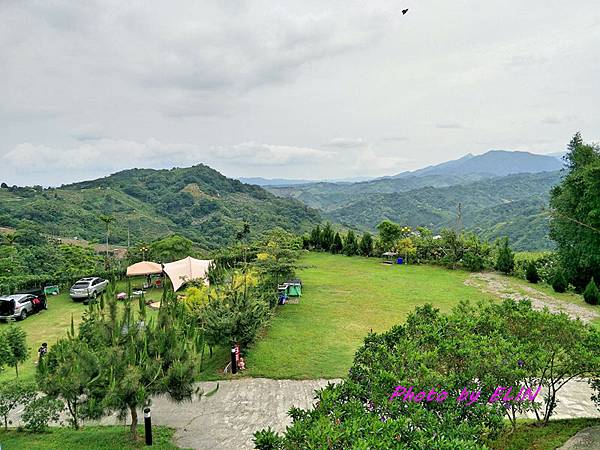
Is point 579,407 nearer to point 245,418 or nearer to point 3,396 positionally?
point 245,418

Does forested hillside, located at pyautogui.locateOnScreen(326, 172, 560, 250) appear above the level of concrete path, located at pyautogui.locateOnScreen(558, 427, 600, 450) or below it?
above

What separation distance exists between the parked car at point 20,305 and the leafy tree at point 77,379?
9.98 meters

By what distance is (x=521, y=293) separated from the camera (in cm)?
1669

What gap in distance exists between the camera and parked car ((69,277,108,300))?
53.0 ft

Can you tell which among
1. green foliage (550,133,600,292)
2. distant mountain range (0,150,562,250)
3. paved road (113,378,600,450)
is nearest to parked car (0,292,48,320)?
paved road (113,378,600,450)

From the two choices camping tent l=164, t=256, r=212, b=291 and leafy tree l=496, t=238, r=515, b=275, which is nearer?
camping tent l=164, t=256, r=212, b=291

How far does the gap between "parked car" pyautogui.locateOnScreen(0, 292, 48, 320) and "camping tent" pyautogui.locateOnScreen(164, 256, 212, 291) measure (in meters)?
4.79

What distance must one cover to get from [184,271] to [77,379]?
12.3m

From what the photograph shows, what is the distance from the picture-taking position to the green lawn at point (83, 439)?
233 inches

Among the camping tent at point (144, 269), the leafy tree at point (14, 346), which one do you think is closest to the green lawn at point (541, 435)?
the leafy tree at point (14, 346)

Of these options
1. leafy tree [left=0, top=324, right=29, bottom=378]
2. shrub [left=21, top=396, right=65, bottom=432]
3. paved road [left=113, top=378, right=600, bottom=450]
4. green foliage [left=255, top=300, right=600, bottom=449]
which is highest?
green foliage [left=255, top=300, right=600, bottom=449]

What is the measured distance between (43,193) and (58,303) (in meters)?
58.8

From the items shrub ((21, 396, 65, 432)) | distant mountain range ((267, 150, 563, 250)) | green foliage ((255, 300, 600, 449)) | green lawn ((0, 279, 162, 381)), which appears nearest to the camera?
green foliage ((255, 300, 600, 449))

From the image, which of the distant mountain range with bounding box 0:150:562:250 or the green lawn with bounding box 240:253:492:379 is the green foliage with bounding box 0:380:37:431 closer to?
the green lawn with bounding box 240:253:492:379
